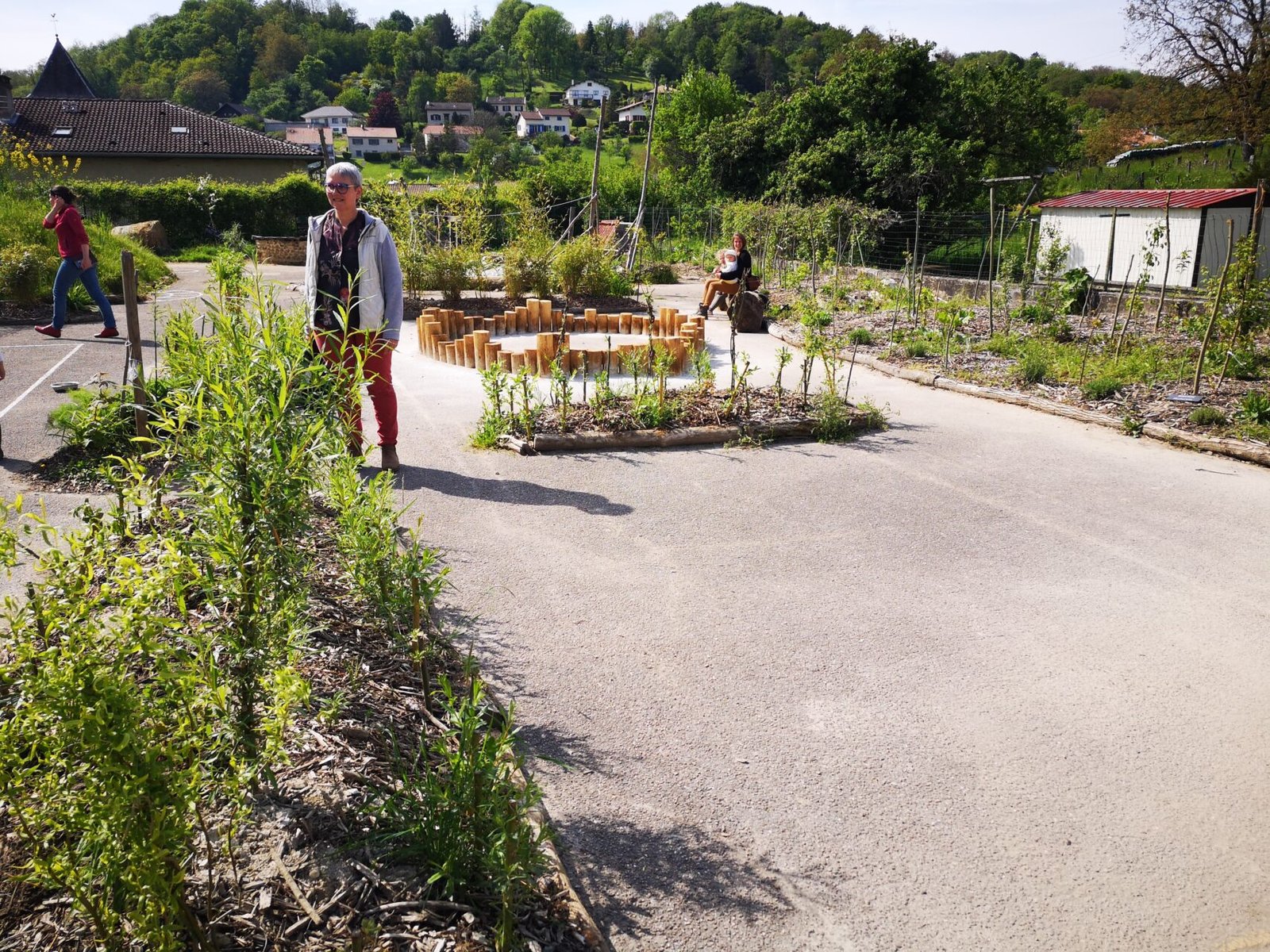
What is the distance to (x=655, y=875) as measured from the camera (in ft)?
9.13

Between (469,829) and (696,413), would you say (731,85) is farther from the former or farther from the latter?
(469,829)

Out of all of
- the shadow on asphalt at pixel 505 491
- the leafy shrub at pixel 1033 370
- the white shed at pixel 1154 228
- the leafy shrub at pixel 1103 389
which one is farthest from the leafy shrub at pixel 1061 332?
the shadow on asphalt at pixel 505 491

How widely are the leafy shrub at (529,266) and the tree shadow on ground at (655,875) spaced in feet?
42.3

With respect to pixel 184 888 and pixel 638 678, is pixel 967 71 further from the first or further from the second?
pixel 184 888

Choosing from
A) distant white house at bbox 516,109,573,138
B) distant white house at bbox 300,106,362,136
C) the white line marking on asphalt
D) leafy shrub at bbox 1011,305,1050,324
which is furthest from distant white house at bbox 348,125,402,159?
leafy shrub at bbox 1011,305,1050,324

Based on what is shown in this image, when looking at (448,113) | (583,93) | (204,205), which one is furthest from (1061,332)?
(583,93)

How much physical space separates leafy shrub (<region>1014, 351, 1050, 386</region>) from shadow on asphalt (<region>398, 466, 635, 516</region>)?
5.86m

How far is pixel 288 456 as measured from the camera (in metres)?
2.65

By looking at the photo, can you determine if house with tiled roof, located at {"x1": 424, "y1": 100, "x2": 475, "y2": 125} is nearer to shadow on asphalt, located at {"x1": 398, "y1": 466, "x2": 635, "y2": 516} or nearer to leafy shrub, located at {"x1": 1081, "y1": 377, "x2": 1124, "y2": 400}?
leafy shrub, located at {"x1": 1081, "y1": 377, "x2": 1124, "y2": 400}

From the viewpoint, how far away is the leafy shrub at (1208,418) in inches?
→ 312

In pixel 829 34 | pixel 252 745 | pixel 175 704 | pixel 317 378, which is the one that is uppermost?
pixel 829 34

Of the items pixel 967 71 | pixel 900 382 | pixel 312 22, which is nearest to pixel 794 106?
pixel 967 71

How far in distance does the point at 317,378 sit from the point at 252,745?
1.17m

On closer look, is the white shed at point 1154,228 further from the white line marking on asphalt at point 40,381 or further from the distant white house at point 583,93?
the distant white house at point 583,93
